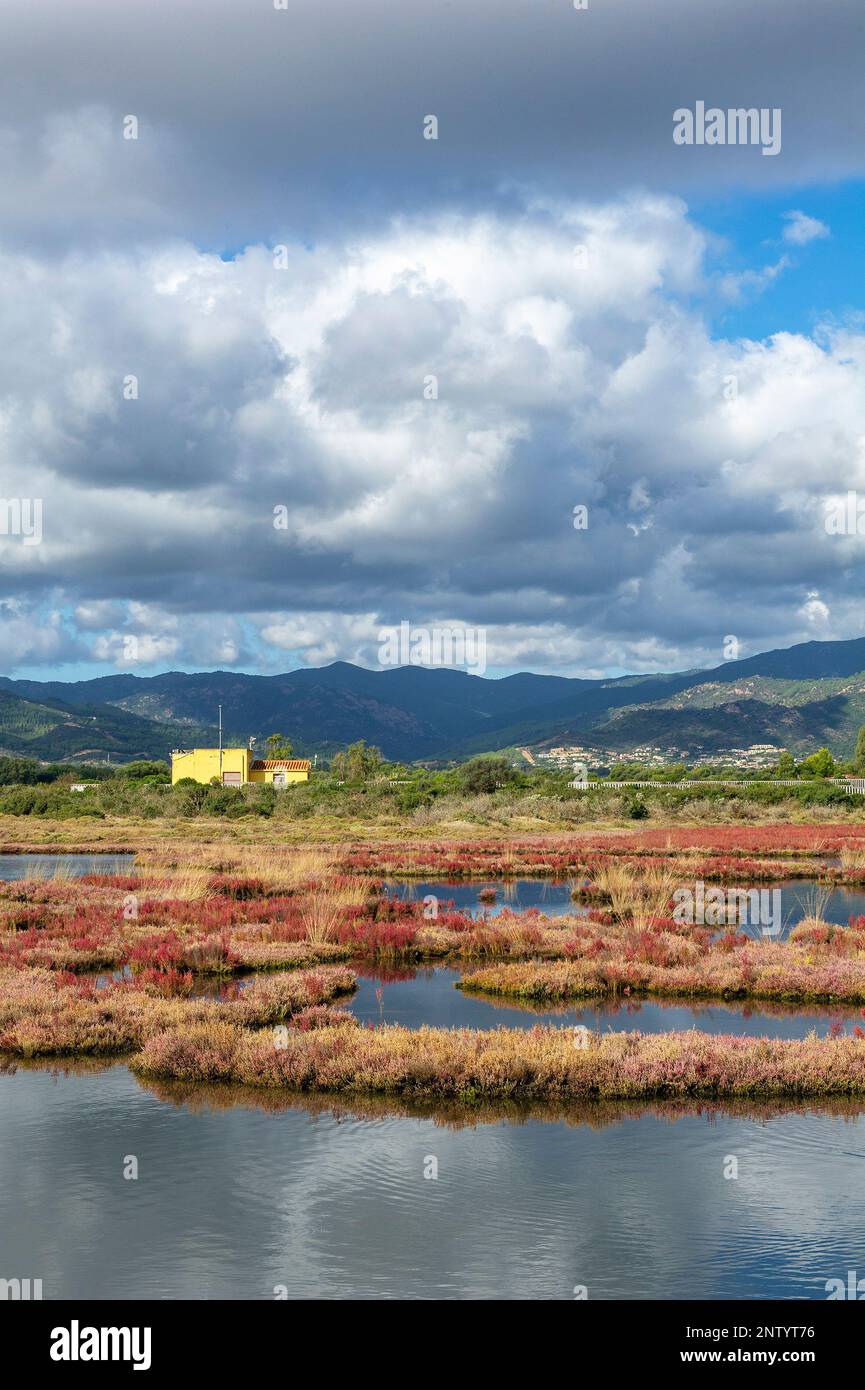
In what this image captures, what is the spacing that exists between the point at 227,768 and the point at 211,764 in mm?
1743

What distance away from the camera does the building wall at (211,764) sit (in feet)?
407

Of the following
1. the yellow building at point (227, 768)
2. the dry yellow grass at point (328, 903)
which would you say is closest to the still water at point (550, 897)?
the dry yellow grass at point (328, 903)

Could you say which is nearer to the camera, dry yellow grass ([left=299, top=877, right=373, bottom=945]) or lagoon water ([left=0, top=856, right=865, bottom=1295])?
lagoon water ([left=0, top=856, right=865, bottom=1295])

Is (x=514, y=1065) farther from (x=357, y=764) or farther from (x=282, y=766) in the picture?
(x=282, y=766)

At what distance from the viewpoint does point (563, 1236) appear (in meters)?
9.48

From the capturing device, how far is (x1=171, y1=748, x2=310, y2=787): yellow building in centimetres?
12388

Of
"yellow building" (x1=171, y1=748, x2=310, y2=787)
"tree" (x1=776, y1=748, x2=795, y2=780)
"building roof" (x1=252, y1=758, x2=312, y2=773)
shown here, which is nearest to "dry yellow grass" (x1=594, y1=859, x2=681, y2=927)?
"tree" (x1=776, y1=748, x2=795, y2=780)

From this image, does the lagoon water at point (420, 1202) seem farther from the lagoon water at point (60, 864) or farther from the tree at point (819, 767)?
the tree at point (819, 767)

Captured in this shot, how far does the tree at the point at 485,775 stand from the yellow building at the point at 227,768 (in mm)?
27061

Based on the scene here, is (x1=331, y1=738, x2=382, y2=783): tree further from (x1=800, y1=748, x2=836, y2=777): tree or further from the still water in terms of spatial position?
the still water

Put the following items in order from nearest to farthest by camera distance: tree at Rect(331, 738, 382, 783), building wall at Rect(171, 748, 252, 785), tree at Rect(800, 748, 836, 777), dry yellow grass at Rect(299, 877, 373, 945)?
dry yellow grass at Rect(299, 877, 373, 945) < tree at Rect(800, 748, 836, 777) < building wall at Rect(171, 748, 252, 785) < tree at Rect(331, 738, 382, 783)

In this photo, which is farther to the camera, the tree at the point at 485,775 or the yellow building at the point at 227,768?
the yellow building at the point at 227,768

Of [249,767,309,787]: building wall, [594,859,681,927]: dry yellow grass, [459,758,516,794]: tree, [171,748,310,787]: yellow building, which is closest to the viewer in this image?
[594,859,681,927]: dry yellow grass

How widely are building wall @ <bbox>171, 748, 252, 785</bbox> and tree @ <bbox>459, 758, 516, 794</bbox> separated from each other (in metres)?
31.0
